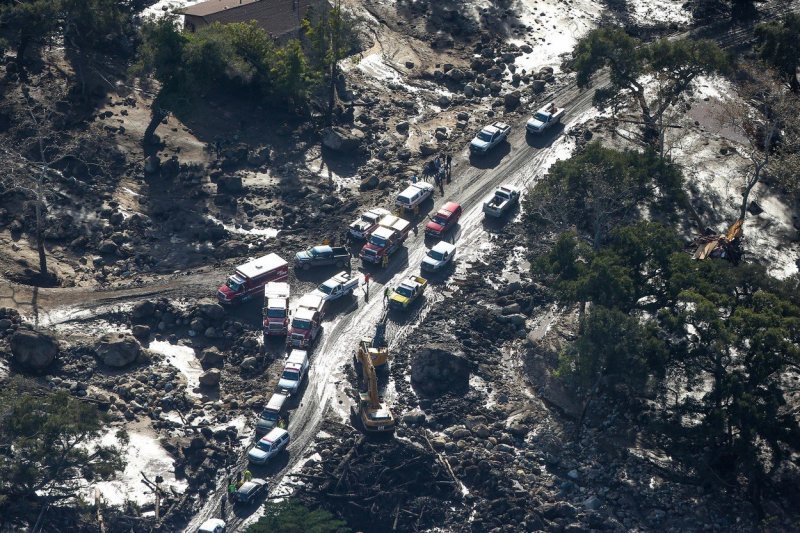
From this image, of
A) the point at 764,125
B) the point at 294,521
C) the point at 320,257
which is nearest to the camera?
the point at 294,521

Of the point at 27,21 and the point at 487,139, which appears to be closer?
the point at 27,21

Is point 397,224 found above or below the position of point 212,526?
above

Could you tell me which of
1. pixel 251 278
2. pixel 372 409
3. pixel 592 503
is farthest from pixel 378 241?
pixel 592 503

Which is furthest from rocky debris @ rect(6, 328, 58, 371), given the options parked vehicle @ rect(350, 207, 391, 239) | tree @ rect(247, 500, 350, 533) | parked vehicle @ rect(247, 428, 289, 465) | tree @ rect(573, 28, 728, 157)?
tree @ rect(573, 28, 728, 157)

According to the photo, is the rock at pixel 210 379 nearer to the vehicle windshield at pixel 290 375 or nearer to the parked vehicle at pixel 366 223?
the vehicle windshield at pixel 290 375

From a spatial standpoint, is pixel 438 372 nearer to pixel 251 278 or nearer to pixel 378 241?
pixel 378 241

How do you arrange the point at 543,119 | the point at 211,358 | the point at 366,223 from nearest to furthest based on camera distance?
1. the point at 211,358
2. the point at 366,223
3. the point at 543,119

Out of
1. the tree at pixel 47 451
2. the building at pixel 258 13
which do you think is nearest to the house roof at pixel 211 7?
the building at pixel 258 13
